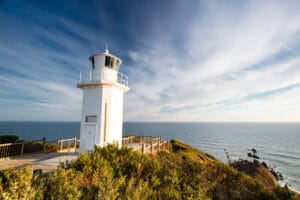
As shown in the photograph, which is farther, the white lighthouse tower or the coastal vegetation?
the white lighthouse tower

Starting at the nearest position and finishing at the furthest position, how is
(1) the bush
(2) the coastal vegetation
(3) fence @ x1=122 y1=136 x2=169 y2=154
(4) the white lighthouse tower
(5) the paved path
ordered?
(2) the coastal vegetation → (5) the paved path → (4) the white lighthouse tower → (1) the bush → (3) fence @ x1=122 y1=136 x2=169 y2=154

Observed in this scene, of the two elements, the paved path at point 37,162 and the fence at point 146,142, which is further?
the fence at point 146,142

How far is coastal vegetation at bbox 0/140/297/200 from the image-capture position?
3.52 m

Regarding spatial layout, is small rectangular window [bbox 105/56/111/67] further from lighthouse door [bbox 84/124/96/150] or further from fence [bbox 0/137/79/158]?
fence [bbox 0/137/79/158]

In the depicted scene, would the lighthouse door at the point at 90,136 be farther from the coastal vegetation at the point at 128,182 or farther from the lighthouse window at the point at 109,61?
the lighthouse window at the point at 109,61

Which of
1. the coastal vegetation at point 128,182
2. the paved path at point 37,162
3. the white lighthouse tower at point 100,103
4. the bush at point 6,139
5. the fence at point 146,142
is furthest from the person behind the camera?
the fence at point 146,142

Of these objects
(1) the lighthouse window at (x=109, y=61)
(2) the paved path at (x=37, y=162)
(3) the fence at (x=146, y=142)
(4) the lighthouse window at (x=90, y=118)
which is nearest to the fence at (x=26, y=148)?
(2) the paved path at (x=37, y=162)

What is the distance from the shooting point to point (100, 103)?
1095 cm

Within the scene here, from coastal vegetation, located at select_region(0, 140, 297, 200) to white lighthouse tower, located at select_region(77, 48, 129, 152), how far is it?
10.7 feet

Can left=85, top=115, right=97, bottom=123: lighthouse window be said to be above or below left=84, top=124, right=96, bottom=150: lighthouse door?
above

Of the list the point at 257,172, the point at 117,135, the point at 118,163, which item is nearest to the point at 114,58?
the point at 117,135

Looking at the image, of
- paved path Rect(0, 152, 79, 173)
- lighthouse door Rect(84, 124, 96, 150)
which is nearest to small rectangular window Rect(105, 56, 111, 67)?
lighthouse door Rect(84, 124, 96, 150)

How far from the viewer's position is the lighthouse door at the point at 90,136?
35.9 ft

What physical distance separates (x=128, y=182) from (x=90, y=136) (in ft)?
23.8
